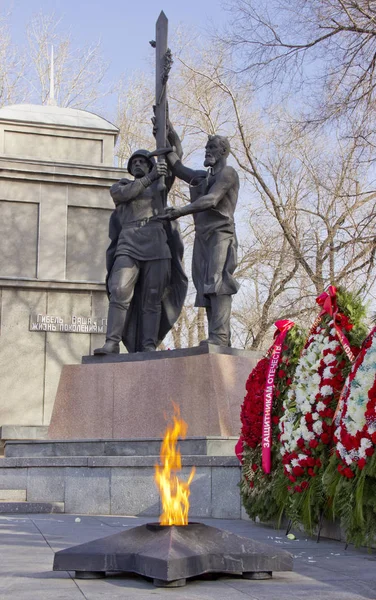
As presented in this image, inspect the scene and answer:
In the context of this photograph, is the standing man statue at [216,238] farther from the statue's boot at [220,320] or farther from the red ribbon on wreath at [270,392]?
the red ribbon on wreath at [270,392]

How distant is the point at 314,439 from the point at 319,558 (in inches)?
50.1

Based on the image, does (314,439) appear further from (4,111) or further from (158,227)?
(4,111)

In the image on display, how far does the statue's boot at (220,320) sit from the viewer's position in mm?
11219

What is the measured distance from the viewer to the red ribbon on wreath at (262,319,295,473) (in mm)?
7934

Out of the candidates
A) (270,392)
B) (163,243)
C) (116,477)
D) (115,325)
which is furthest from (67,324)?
(270,392)

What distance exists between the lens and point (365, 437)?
617 cm

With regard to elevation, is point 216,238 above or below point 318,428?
above

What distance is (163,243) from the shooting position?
1220 cm

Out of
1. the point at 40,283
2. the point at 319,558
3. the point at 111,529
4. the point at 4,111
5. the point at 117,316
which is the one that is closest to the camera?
the point at 319,558

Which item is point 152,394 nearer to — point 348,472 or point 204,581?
point 348,472

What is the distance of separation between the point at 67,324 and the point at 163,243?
8.94 metres

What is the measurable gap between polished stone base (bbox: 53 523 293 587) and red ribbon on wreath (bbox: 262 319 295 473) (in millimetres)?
2871

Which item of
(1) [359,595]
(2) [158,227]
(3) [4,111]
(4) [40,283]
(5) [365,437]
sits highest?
(3) [4,111]

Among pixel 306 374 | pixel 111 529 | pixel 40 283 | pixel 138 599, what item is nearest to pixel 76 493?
pixel 111 529
